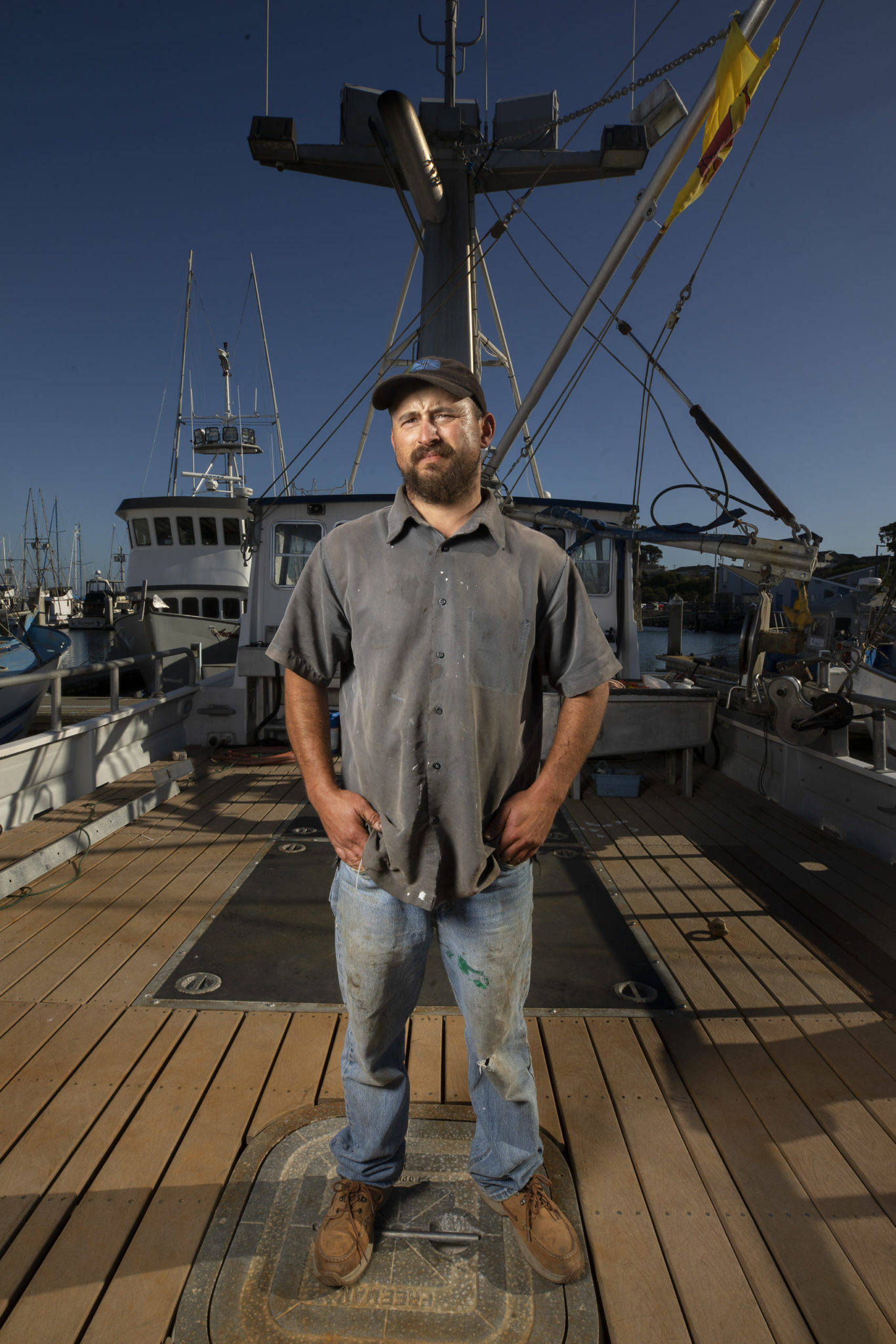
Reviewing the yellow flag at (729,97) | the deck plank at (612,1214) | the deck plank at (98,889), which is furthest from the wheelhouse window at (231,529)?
the deck plank at (612,1214)

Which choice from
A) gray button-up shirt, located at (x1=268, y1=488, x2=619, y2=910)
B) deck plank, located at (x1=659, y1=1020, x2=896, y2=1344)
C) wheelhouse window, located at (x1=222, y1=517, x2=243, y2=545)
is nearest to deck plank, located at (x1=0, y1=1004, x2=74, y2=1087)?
gray button-up shirt, located at (x1=268, y1=488, x2=619, y2=910)

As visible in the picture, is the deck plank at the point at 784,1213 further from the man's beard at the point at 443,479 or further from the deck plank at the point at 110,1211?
the man's beard at the point at 443,479

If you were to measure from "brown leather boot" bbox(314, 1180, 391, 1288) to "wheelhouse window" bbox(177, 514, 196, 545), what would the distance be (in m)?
18.3

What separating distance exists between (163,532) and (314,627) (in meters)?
18.5

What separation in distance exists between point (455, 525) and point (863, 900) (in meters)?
3.71

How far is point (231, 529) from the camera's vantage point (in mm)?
18594

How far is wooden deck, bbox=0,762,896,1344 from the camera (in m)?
1.73

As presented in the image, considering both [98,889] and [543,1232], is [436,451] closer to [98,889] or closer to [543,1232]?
[543,1232]

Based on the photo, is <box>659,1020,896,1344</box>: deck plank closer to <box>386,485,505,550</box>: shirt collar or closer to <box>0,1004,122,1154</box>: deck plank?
<box>386,485,505,550</box>: shirt collar

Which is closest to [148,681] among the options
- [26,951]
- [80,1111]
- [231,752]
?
[231,752]

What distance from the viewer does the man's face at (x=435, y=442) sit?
1639 mm

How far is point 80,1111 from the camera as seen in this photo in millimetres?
2326

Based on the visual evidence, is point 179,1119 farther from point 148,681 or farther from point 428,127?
point 428,127

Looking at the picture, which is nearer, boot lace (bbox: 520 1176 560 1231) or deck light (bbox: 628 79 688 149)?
boot lace (bbox: 520 1176 560 1231)
